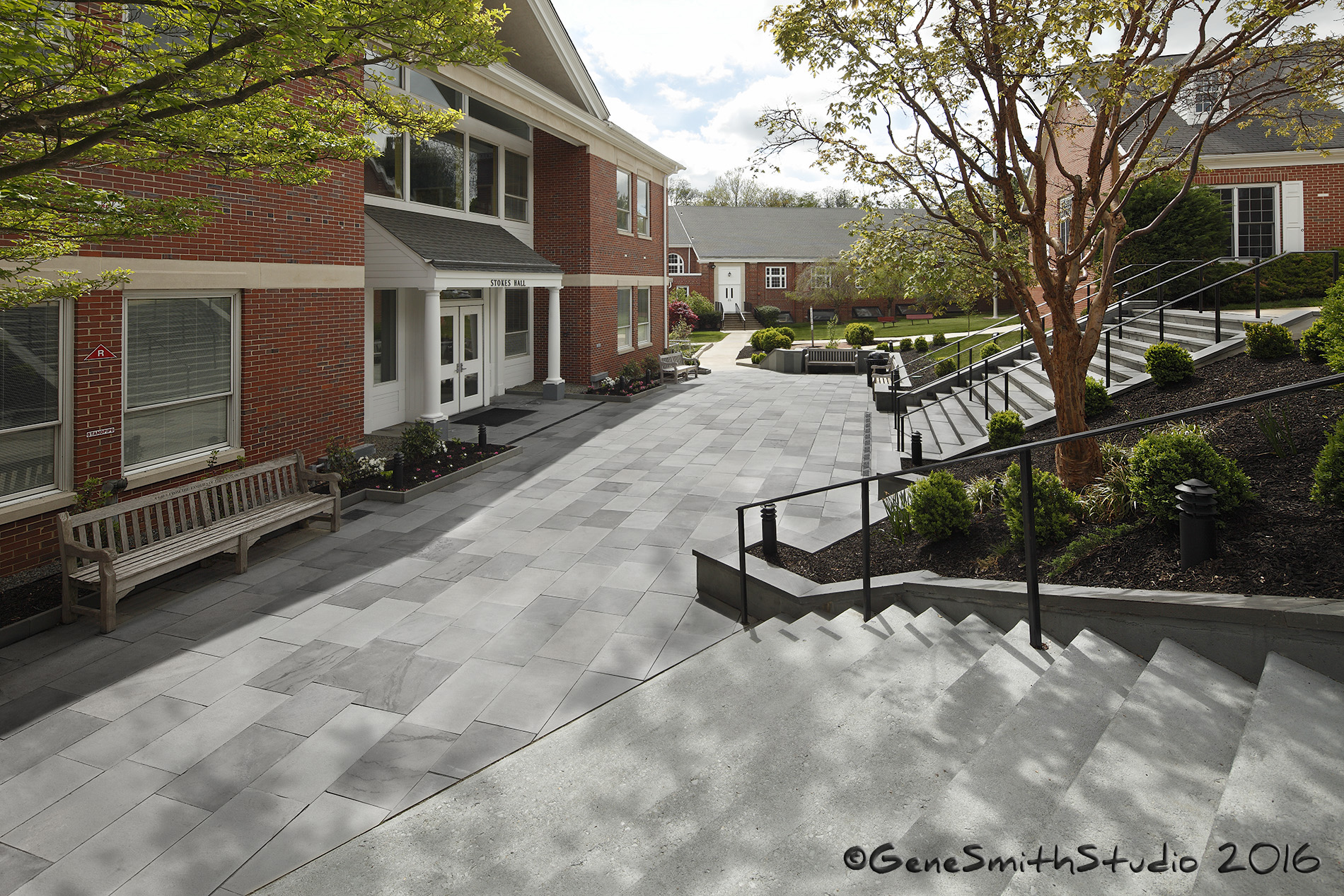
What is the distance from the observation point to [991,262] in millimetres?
8078

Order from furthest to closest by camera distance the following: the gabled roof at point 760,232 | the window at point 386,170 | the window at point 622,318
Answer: the gabled roof at point 760,232 → the window at point 622,318 → the window at point 386,170

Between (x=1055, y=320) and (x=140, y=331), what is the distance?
9953 mm

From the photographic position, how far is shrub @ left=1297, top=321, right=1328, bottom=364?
9.16 meters

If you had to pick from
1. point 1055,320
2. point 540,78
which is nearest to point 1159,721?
point 1055,320

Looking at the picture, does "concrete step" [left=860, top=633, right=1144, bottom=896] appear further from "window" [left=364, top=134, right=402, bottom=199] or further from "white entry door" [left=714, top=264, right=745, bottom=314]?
"white entry door" [left=714, top=264, right=745, bottom=314]

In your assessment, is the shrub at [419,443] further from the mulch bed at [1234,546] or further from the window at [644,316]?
the window at [644,316]

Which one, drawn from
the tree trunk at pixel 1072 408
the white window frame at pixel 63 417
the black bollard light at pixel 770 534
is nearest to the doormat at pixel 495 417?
the white window frame at pixel 63 417

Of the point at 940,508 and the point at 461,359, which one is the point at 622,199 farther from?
the point at 940,508

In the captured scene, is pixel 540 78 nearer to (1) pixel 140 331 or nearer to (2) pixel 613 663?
(1) pixel 140 331

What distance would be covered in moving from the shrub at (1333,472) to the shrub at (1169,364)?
691cm

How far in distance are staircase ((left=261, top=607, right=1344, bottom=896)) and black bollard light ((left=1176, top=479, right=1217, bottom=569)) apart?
1044mm

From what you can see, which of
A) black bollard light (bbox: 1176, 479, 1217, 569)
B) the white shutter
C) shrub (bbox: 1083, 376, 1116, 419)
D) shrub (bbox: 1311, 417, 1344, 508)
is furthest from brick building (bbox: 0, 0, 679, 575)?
the white shutter

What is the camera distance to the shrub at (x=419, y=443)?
1239 centimetres

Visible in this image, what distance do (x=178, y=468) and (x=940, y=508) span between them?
28.0 ft
